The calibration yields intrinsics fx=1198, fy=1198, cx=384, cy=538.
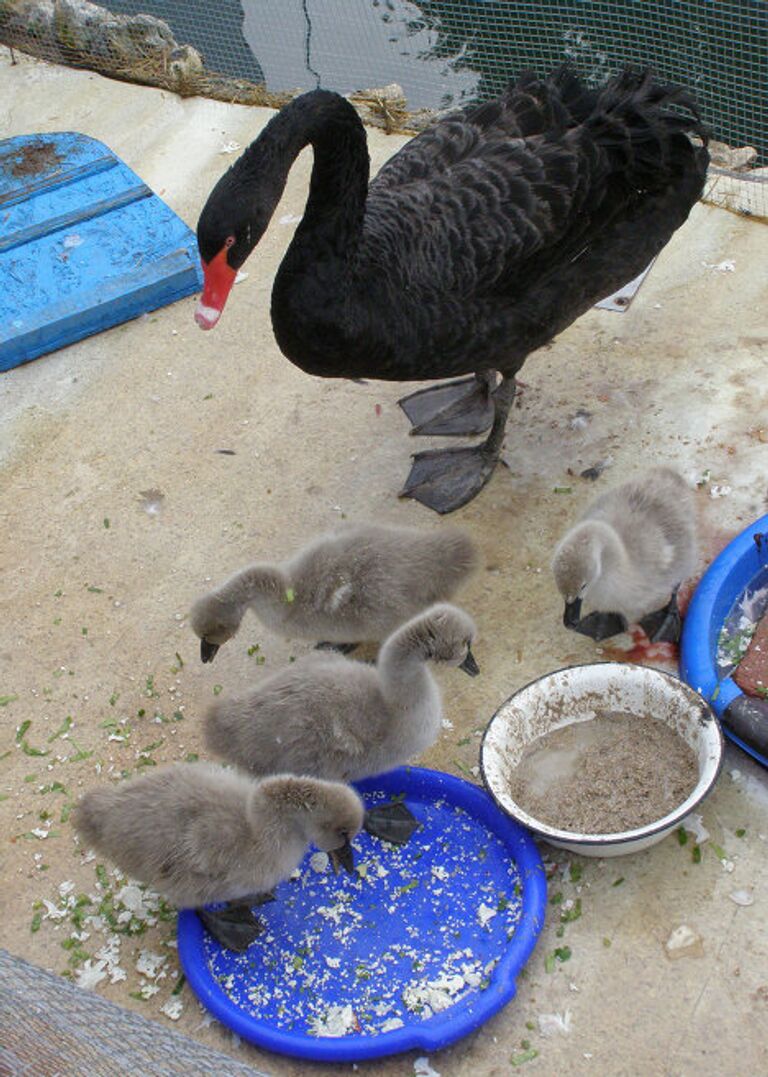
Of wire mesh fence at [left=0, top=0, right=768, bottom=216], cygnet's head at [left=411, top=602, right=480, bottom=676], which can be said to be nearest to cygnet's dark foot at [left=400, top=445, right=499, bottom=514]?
cygnet's head at [left=411, top=602, right=480, bottom=676]

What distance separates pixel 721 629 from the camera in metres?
3.22

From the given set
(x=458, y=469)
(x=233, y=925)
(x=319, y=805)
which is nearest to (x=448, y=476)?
(x=458, y=469)

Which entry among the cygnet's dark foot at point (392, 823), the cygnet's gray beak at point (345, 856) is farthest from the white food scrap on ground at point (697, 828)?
the cygnet's gray beak at point (345, 856)

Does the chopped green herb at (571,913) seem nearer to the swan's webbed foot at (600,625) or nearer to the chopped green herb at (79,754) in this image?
the swan's webbed foot at (600,625)

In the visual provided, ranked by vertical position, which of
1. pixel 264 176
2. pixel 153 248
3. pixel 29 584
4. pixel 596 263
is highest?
pixel 264 176

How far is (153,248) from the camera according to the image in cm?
483

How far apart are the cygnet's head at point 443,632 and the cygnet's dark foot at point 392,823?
40 cm

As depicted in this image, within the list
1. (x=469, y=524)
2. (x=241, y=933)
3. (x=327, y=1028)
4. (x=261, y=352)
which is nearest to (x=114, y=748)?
(x=241, y=933)

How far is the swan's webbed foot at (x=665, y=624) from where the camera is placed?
3.25 meters

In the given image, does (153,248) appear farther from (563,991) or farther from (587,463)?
(563,991)

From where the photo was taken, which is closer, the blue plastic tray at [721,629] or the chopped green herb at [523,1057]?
the chopped green herb at [523,1057]

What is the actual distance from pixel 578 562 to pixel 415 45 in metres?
5.22

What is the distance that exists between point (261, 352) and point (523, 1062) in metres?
2.85

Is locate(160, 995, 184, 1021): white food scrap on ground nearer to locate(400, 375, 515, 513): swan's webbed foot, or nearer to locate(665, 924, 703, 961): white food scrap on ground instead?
locate(665, 924, 703, 961): white food scrap on ground
